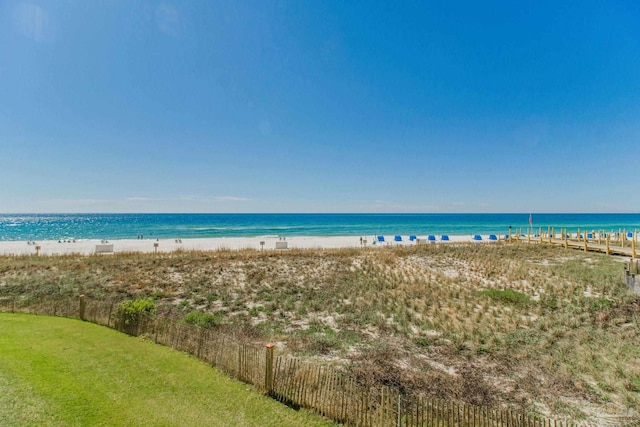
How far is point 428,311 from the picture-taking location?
12078mm

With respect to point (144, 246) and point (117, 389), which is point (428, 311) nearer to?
point (117, 389)

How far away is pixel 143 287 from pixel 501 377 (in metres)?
15.3

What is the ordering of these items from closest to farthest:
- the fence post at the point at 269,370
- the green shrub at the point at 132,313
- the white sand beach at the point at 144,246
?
the fence post at the point at 269,370 → the green shrub at the point at 132,313 → the white sand beach at the point at 144,246

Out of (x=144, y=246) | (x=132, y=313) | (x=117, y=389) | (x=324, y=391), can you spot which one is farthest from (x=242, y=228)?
(x=324, y=391)

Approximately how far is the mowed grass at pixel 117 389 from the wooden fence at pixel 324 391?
10.7 inches

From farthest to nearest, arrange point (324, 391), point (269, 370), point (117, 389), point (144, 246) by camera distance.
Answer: point (144, 246) → point (269, 370) → point (117, 389) → point (324, 391)

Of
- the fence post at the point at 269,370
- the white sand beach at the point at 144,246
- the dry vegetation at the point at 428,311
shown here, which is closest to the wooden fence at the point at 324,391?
the fence post at the point at 269,370

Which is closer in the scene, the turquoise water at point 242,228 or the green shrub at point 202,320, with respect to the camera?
the green shrub at point 202,320

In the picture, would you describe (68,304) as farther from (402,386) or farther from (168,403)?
(402,386)

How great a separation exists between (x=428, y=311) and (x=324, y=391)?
7290 mm

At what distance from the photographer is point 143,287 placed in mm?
15352

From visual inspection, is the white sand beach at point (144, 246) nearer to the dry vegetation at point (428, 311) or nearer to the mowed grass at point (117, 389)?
the dry vegetation at point (428, 311)

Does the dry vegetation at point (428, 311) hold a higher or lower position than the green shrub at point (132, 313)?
lower

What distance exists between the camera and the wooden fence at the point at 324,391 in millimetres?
5250
